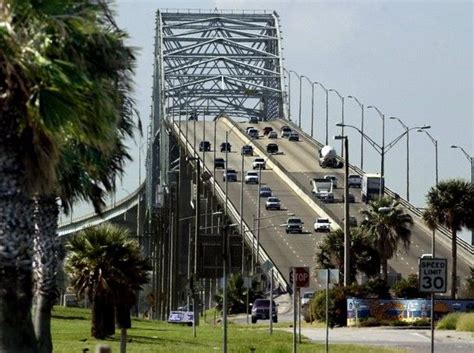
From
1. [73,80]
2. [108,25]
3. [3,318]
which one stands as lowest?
[3,318]

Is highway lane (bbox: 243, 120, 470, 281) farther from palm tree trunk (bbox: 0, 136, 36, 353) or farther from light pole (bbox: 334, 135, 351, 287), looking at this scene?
palm tree trunk (bbox: 0, 136, 36, 353)

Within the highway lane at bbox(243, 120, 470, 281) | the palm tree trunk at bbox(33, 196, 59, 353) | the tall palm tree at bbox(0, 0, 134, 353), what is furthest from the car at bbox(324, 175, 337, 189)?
the tall palm tree at bbox(0, 0, 134, 353)

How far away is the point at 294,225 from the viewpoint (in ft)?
344

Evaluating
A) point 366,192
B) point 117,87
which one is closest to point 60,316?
point 366,192

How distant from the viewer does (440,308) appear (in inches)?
2606

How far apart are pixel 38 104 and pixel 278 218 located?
9406 cm

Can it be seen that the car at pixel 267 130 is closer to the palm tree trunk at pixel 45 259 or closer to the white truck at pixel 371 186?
the white truck at pixel 371 186

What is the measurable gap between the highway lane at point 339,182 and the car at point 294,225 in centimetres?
354

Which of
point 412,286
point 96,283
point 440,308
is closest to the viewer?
point 96,283

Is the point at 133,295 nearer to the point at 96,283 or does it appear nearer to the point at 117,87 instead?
the point at 96,283

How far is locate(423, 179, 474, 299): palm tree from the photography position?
76.6 metres

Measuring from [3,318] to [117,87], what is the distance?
3345mm

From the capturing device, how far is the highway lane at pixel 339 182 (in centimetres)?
9762

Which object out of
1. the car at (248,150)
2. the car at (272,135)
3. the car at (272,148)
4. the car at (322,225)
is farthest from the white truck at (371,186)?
the car at (272,135)
